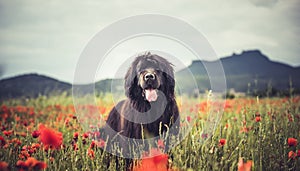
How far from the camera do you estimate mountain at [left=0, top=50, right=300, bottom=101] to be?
12.3ft

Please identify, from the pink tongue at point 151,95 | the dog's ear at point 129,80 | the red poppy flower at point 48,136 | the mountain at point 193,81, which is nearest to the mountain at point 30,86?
the mountain at point 193,81

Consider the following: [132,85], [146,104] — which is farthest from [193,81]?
[132,85]

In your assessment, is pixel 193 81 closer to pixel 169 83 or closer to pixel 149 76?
pixel 169 83

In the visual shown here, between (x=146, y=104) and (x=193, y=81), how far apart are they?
70 centimetres

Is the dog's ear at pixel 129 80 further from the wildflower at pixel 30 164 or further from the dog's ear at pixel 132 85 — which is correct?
the wildflower at pixel 30 164

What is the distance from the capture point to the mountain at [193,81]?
375cm

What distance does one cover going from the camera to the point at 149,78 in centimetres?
355

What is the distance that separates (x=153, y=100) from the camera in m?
3.64

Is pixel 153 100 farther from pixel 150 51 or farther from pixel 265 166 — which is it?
pixel 265 166

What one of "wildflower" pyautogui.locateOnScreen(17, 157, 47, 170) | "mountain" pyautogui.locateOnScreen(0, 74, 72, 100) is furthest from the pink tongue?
"mountain" pyautogui.locateOnScreen(0, 74, 72, 100)

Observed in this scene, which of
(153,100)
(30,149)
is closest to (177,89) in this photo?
(153,100)

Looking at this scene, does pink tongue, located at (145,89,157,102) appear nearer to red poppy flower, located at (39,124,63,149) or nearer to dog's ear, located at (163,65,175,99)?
dog's ear, located at (163,65,175,99)

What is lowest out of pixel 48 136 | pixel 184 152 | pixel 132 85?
pixel 184 152

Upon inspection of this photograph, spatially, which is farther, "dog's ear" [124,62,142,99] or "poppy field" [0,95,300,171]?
"dog's ear" [124,62,142,99]
